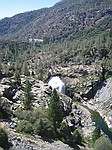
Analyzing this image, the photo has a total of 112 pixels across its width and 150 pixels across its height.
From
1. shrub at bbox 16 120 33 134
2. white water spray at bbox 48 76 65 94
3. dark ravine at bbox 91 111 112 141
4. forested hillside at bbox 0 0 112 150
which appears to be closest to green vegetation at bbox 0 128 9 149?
forested hillside at bbox 0 0 112 150

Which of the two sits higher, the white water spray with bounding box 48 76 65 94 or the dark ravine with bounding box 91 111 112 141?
the white water spray with bounding box 48 76 65 94

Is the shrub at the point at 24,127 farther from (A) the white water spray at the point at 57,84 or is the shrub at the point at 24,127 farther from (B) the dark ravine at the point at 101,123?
(A) the white water spray at the point at 57,84

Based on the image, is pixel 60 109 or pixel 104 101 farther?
pixel 104 101

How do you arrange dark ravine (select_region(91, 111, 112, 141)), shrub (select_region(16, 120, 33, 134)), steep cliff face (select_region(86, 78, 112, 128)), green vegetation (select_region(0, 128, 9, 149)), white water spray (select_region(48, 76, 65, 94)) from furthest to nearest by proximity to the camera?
white water spray (select_region(48, 76, 65, 94)) < steep cliff face (select_region(86, 78, 112, 128)) < dark ravine (select_region(91, 111, 112, 141)) < shrub (select_region(16, 120, 33, 134)) < green vegetation (select_region(0, 128, 9, 149))

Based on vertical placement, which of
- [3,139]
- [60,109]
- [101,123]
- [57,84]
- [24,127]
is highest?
[3,139]

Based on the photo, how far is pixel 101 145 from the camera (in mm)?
71000

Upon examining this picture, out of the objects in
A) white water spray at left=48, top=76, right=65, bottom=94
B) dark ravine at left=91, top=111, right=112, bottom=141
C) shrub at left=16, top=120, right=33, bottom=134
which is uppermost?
shrub at left=16, top=120, right=33, bottom=134

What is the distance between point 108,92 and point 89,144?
6840 cm

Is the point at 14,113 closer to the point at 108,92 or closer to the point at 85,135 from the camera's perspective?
the point at 85,135

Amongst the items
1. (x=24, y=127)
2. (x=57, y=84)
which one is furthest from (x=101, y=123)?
(x=24, y=127)

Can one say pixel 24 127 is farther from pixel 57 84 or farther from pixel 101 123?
pixel 57 84

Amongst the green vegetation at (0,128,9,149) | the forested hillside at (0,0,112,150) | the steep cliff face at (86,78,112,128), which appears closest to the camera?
the green vegetation at (0,128,9,149)

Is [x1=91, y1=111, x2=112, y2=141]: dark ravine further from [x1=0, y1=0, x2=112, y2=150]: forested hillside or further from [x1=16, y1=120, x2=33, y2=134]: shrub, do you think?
[x1=16, y1=120, x2=33, y2=134]: shrub

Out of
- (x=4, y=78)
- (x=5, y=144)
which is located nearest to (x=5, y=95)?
(x=4, y=78)
